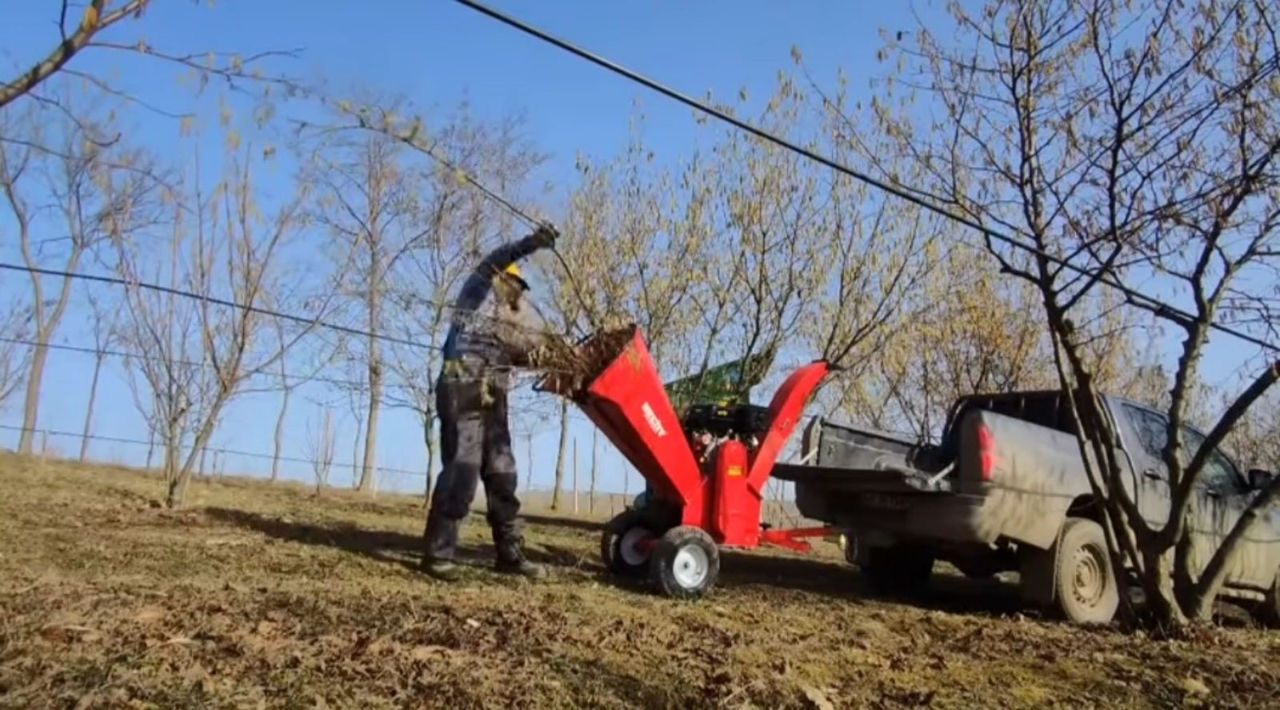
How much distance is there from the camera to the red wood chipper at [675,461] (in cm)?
750

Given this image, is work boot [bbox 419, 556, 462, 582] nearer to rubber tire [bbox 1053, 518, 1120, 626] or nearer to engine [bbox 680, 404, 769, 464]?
engine [bbox 680, 404, 769, 464]

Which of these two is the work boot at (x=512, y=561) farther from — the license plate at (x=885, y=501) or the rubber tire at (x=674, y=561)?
the license plate at (x=885, y=501)

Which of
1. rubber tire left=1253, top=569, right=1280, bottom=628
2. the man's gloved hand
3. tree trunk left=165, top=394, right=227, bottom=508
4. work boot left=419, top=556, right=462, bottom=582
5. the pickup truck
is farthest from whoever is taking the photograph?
tree trunk left=165, top=394, right=227, bottom=508

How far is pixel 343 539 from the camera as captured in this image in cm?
941

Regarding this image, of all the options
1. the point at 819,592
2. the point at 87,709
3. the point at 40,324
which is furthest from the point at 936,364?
the point at 40,324

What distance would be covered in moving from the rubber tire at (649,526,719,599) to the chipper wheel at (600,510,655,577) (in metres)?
0.96

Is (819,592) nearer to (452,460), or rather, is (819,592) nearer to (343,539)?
(452,460)

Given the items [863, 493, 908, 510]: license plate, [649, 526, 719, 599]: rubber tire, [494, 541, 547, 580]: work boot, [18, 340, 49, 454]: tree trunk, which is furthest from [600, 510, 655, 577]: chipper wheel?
[18, 340, 49, 454]: tree trunk

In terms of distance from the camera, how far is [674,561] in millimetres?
7473

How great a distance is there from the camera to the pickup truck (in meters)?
7.95

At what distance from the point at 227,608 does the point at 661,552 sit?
120 inches

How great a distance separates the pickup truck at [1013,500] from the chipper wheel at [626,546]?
137 cm

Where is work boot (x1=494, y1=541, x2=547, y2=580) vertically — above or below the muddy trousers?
below

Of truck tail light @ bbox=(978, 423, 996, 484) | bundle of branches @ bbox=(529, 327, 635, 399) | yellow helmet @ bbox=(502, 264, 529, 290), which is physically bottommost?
truck tail light @ bbox=(978, 423, 996, 484)
